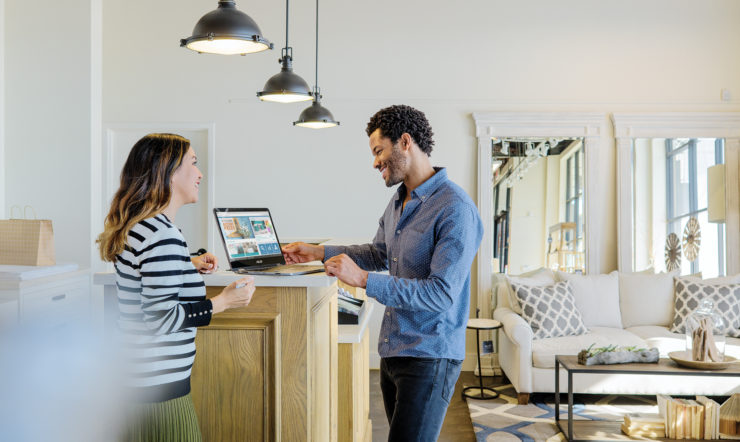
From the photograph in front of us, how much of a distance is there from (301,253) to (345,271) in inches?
22.9

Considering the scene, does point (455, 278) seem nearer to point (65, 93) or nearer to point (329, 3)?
point (65, 93)

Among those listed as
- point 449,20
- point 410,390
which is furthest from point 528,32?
point 410,390

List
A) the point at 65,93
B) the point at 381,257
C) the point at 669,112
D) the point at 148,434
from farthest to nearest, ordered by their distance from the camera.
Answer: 1. the point at 669,112
2. the point at 65,93
3. the point at 381,257
4. the point at 148,434

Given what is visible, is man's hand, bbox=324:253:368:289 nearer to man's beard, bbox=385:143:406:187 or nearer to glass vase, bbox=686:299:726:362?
man's beard, bbox=385:143:406:187

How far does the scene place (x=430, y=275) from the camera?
5.60 ft

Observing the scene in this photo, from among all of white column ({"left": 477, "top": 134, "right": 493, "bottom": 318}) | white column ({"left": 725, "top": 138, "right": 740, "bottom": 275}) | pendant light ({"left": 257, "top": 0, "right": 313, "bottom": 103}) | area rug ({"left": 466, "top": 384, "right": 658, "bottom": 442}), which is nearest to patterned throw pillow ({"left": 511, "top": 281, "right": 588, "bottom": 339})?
area rug ({"left": 466, "top": 384, "right": 658, "bottom": 442})

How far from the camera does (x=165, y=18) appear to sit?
→ 5727mm

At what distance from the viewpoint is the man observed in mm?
1689

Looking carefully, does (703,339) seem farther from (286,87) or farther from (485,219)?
(286,87)

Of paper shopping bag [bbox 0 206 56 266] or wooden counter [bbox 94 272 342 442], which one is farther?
paper shopping bag [bbox 0 206 56 266]

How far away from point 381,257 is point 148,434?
40.9 inches

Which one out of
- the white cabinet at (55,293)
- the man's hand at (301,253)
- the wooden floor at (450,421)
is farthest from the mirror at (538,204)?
the man's hand at (301,253)

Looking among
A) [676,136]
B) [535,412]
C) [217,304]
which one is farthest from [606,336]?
[217,304]

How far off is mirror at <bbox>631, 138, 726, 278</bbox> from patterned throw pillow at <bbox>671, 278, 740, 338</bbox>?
0.40 meters
